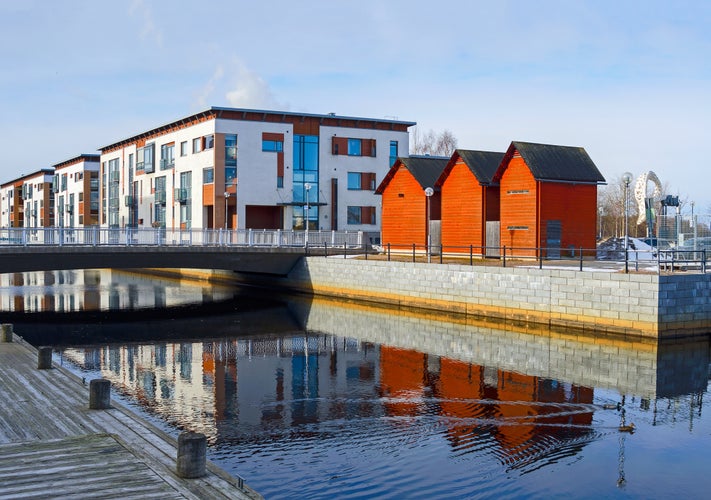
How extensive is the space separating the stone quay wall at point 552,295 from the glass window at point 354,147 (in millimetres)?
24864

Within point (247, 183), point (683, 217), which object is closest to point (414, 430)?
point (683, 217)

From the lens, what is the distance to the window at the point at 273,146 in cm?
6238

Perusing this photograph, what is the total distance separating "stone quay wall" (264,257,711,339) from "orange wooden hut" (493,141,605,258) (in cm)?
704

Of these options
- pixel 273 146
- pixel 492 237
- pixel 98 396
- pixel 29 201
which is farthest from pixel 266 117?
pixel 29 201

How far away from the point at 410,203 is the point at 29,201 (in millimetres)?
109153

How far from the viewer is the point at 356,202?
66.8m

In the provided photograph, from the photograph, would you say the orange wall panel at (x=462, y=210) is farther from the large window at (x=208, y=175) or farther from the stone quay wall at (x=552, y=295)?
the large window at (x=208, y=175)

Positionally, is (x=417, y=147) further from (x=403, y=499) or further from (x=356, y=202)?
(x=403, y=499)

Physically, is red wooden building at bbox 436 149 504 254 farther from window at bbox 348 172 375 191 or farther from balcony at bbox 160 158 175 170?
balcony at bbox 160 158 175 170

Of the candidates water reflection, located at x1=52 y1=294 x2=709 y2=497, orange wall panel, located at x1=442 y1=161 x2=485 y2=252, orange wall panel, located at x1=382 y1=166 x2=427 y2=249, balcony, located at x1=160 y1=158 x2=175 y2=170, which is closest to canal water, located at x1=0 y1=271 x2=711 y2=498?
water reflection, located at x1=52 y1=294 x2=709 y2=497

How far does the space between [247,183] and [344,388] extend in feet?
141

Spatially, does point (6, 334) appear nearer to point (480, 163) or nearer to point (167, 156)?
point (480, 163)

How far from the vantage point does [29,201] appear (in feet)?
459

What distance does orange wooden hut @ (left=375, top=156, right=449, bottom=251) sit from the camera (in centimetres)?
4981
